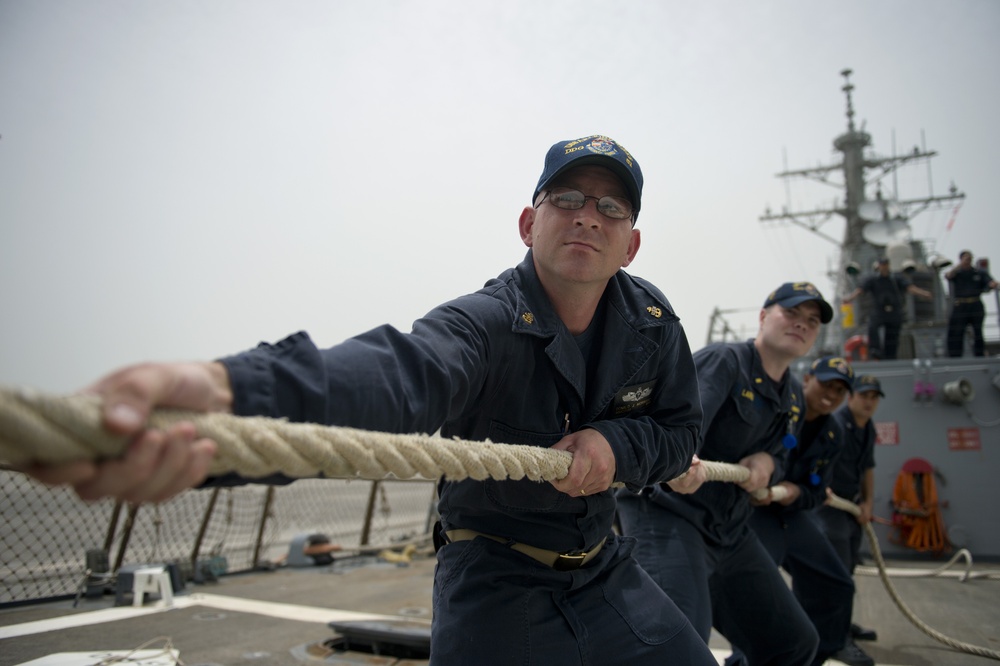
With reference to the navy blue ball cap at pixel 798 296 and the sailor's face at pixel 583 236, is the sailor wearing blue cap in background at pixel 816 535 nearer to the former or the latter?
the navy blue ball cap at pixel 798 296

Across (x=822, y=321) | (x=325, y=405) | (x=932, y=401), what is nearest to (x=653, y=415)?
(x=325, y=405)

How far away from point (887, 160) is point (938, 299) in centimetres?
630

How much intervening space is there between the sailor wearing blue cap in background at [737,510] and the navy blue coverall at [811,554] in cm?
73

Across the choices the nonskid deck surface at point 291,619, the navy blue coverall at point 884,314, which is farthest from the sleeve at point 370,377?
the navy blue coverall at point 884,314

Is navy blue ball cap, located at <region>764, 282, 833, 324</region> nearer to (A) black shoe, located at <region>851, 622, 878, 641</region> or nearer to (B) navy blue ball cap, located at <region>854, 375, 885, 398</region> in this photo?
(B) navy blue ball cap, located at <region>854, 375, 885, 398</region>

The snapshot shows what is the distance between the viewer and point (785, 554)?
4262 mm

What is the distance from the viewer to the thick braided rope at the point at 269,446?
2.69 ft

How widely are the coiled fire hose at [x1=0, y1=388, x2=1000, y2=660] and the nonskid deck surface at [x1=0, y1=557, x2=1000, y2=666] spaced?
9.69 feet

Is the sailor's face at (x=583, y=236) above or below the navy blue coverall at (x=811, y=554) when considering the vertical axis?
above

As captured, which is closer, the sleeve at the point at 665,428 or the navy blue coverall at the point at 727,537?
the sleeve at the point at 665,428

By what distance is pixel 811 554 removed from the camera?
4191mm

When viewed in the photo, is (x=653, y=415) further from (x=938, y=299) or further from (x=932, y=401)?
(x=938, y=299)

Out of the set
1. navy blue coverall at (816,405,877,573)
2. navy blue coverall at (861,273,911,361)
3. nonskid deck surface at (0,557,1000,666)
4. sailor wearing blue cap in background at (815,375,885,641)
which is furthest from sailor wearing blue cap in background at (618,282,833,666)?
navy blue coverall at (861,273,911,361)

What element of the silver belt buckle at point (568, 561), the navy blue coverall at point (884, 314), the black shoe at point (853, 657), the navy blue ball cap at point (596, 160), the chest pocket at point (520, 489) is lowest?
the black shoe at point (853, 657)
